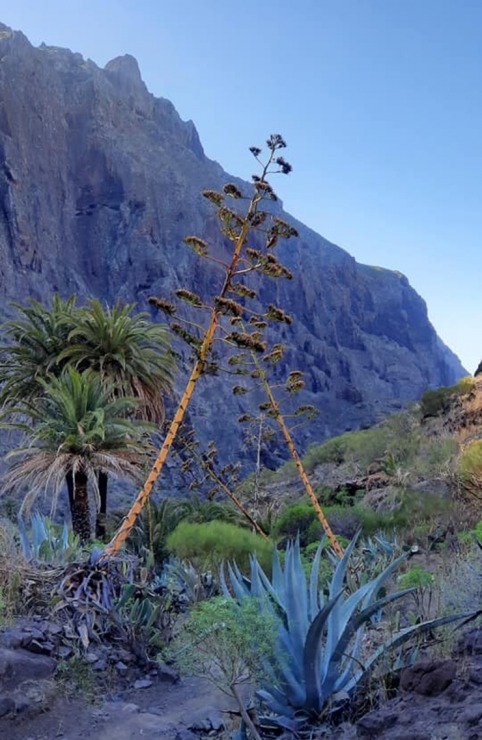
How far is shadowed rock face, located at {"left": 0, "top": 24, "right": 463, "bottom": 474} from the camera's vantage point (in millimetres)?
63219

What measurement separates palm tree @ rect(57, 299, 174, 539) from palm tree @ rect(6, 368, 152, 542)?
85.0 inches

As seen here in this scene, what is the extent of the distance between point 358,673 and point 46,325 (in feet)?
38.5

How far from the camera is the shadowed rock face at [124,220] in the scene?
2489 inches

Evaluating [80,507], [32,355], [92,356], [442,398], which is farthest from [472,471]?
[442,398]

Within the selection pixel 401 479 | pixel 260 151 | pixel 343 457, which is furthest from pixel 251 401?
pixel 260 151

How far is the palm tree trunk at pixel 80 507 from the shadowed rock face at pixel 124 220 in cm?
4187

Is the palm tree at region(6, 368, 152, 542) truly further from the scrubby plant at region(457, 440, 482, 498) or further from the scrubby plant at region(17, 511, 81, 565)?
the scrubby plant at region(457, 440, 482, 498)

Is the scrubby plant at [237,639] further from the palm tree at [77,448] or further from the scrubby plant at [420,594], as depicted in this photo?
the palm tree at [77,448]

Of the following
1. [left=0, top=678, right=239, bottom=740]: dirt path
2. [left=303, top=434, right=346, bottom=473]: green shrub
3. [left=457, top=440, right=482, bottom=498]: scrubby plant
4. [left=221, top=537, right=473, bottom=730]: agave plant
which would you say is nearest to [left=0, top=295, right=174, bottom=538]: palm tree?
[left=457, top=440, right=482, bottom=498]: scrubby plant

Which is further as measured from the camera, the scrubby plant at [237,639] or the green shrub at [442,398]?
the green shrub at [442,398]

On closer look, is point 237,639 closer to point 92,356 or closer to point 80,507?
point 80,507

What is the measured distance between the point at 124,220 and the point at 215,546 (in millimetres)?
67923

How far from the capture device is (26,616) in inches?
227

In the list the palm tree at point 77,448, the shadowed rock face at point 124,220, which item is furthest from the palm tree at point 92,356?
the shadowed rock face at point 124,220
